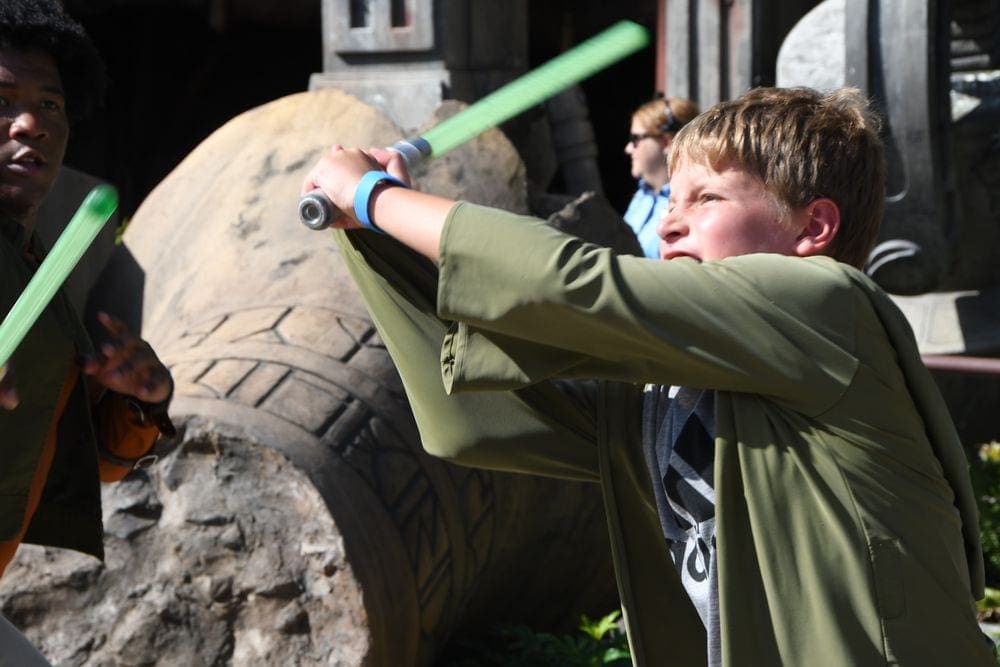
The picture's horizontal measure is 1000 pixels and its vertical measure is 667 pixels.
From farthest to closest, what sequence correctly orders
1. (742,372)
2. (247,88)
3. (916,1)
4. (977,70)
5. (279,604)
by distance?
1. (247,88)
2. (977,70)
3. (916,1)
4. (279,604)
5. (742,372)

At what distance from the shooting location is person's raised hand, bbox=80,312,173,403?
2229 millimetres

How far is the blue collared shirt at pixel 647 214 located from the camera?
4.37 meters

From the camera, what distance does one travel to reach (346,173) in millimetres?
1681

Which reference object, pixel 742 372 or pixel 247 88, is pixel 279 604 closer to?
pixel 742 372

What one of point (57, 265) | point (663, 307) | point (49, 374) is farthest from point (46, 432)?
point (663, 307)

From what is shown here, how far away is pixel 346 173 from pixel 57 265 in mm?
443

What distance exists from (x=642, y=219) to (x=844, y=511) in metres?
3.07

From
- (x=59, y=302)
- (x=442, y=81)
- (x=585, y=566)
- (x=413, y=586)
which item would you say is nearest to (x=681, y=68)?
(x=442, y=81)

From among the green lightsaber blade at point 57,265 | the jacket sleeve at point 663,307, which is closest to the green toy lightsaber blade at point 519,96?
the jacket sleeve at point 663,307

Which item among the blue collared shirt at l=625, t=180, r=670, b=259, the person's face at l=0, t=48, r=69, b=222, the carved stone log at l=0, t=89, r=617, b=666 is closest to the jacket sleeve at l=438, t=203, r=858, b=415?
the person's face at l=0, t=48, r=69, b=222

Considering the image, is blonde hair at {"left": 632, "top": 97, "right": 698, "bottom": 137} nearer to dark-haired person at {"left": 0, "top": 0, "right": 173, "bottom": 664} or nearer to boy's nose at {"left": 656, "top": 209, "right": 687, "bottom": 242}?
dark-haired person at {"left": 0, "top": 0, "right": 173, "bottom": 664}

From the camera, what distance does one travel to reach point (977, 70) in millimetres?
5348

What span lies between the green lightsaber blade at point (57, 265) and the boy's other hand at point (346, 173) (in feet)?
1.06

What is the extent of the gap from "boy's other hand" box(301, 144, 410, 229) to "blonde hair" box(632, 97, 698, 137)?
9.48ft
